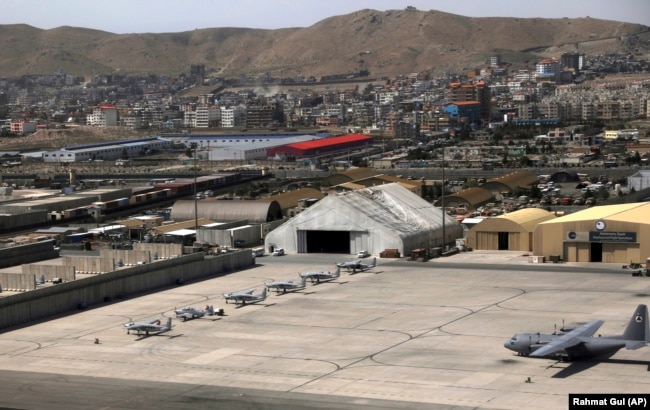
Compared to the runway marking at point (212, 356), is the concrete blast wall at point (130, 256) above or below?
above

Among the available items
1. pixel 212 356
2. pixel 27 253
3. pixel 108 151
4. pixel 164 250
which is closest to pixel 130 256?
pixel 164 250

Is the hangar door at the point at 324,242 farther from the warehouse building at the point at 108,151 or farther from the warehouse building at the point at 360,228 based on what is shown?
the warehouse building at the point at 108,151

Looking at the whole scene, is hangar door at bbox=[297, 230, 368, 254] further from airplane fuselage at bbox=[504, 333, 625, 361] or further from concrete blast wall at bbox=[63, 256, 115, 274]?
airplane fuselage at bbox=[504, 333, 625, 361]

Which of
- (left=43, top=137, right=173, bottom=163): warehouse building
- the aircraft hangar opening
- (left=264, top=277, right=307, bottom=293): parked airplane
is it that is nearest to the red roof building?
(left=43, top=137, right=173, bottom=163): warehouse building

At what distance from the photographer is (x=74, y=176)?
11856cm

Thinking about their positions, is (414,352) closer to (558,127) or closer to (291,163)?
(291,163)

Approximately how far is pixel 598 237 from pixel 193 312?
891 inches

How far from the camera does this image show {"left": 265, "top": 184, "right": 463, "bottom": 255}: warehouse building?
66.3m

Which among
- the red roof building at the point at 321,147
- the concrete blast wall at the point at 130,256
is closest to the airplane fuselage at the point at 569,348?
the concrete blast wall at the point at 130,256

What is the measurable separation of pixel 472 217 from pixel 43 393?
147 feet

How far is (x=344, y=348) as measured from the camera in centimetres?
4238

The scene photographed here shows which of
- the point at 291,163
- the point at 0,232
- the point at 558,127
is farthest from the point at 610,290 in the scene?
the point at 558,127

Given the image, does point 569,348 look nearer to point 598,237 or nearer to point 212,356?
point 212,356

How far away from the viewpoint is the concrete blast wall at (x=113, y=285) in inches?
1896
